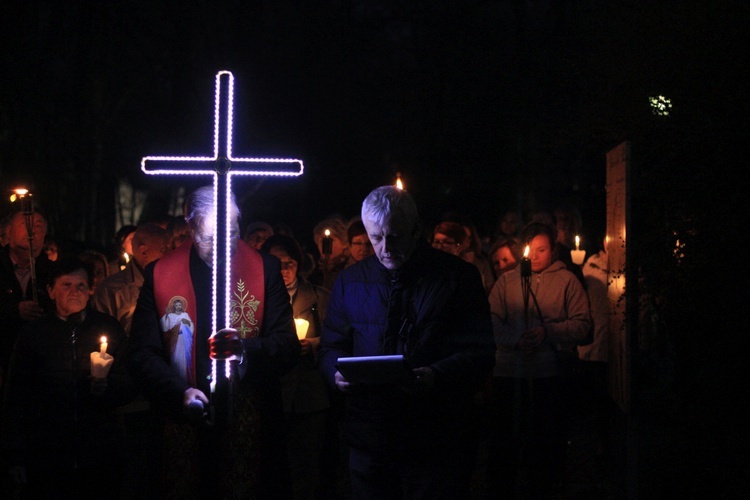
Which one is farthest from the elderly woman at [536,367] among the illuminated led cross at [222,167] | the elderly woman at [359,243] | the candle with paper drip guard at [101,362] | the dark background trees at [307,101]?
the illuminated led cross at [222,167]

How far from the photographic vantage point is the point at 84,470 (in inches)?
215

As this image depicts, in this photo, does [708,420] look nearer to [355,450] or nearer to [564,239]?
[355,450]

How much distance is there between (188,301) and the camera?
456 centimetres

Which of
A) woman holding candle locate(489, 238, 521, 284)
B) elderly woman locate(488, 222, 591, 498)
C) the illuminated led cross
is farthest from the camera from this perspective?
woman holding candle locate(489, 238, 521, 284)

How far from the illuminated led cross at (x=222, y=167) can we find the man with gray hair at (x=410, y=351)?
0.55 meters

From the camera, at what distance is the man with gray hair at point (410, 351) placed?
4.41m

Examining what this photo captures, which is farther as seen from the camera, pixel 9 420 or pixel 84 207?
pixel 84 207

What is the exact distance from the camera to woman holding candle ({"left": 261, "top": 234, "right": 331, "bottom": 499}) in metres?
6.88

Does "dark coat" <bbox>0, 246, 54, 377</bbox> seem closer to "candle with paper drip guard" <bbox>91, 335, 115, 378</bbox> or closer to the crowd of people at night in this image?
the crowd of people at night

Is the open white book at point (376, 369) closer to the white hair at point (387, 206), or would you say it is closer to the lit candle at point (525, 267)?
the white hair at point (387, 206)

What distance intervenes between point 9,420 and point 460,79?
1309cm

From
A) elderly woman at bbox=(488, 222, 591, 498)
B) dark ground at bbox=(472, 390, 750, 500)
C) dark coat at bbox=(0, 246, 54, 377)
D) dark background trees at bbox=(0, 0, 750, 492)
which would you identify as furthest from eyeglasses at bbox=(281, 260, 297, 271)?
dark background trees at bbox=(0, 0, 750, 492)

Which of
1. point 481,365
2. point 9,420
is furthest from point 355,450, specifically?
point 9,420

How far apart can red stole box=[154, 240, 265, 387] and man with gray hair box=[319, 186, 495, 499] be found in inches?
17.4
